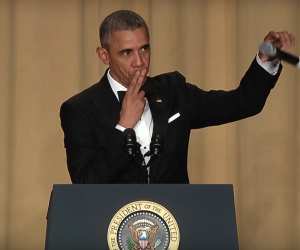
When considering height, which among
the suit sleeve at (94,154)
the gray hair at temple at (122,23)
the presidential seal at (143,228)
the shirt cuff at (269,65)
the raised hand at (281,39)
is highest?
the gray hair at temple at (122,23)

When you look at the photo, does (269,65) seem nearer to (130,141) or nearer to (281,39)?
(281,39)

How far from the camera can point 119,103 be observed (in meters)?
2.29

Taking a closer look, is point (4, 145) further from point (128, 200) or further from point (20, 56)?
point (128, 200)

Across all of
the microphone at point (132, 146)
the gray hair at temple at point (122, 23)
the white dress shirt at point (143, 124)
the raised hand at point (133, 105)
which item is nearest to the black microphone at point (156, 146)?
the microphone at point (132, 146)

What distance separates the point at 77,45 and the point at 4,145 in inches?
26.4

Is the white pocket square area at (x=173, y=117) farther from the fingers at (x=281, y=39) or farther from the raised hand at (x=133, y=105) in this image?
the fingers at (x=281, y=39)

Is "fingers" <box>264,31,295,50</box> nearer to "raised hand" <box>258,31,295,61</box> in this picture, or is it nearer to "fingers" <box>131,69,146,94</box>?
"raised hand" <box>258,31,295,61</box>

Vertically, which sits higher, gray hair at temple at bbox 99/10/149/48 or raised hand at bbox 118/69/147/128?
gray hair at temple at bbox 99/10/149/48

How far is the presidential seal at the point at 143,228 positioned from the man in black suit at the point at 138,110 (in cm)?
24

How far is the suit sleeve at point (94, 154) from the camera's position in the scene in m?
1.99

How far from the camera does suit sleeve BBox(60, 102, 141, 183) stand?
1.99 m

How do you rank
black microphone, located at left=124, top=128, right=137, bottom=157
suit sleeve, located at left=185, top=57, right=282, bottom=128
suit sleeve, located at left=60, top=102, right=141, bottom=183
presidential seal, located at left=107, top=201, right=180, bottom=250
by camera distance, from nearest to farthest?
presidential seal, located at left=107, top=201, right=180, bottom=250 → black microphone, located at left=124, top=128, right=137, bottom=157 → suit sleeve, located at left=60, top=102, right=141, bottom=183 → suit sleeve, located at left=185, top=57, right=282, bottom=128

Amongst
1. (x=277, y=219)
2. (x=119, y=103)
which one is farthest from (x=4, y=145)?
(x=119, y=103)

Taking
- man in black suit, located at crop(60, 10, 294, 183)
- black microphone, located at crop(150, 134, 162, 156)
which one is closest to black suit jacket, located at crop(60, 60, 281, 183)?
man in black suit, located at crop(60, 10, 294, 183)
